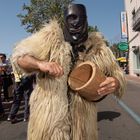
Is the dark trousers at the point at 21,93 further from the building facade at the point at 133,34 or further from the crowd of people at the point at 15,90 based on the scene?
the building facade at the point at 133,34

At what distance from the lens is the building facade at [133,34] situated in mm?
42500

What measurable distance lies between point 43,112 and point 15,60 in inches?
16.5

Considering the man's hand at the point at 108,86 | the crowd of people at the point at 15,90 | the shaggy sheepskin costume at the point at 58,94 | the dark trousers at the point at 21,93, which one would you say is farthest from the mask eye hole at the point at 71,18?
the dark trousers at the point at 21,93

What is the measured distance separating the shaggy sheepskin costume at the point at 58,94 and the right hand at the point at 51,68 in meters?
0.13

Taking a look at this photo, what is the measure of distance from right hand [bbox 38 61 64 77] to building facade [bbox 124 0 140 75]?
3808 cm

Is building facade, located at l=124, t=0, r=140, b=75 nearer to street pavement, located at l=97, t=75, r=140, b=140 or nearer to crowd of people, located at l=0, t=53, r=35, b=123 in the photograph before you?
crowd of people, located at l=0, t=53, r=35, b=123

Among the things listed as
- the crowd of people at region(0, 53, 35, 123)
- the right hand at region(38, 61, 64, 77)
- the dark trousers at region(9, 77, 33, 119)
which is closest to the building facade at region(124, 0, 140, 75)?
the crowd of people at region(0, 53, 35, 123)

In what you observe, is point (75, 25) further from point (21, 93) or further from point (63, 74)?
point (21, 93)

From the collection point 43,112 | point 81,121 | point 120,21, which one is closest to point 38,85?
Answer: point 43,112

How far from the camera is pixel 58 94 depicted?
2939 mm

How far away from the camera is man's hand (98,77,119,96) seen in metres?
2.82

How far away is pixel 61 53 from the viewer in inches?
117

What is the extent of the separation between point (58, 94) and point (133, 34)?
4552 centimetres

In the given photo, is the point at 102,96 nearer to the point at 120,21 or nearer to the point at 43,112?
the point at 43,112
